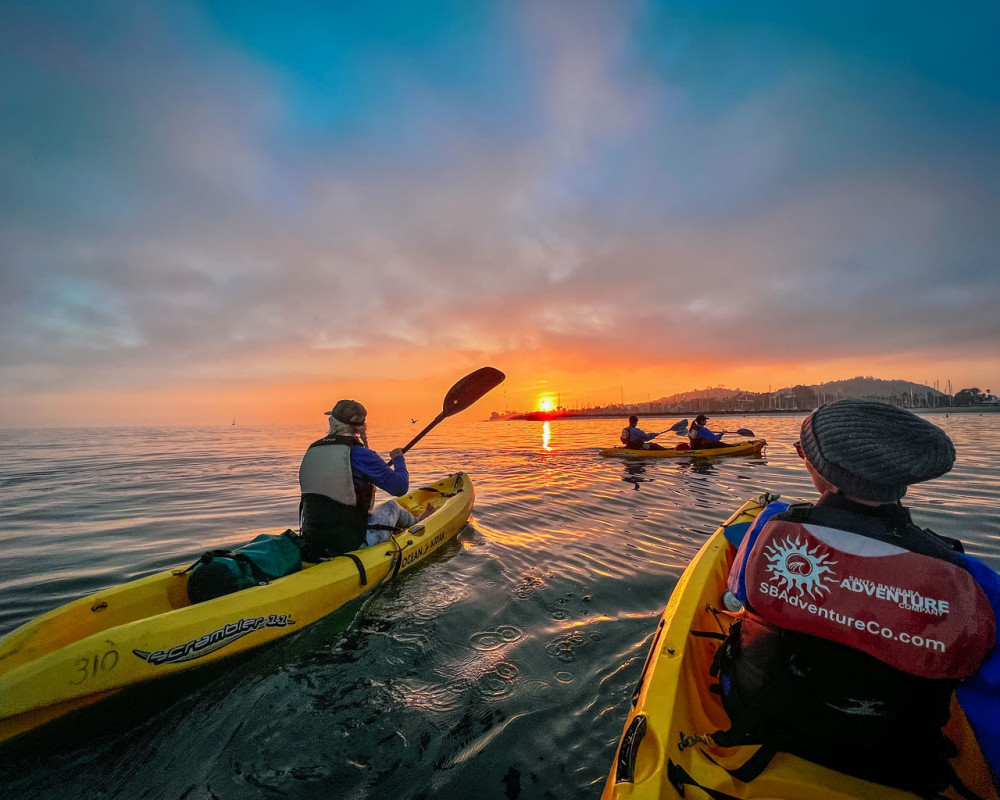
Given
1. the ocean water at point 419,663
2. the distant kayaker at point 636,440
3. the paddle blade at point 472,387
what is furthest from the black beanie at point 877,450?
the distant kayaker at point 636,440

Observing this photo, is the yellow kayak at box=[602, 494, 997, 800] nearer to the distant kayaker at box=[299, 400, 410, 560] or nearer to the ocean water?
the ocean water

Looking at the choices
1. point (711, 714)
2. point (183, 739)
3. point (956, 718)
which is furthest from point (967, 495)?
point (183, 739)

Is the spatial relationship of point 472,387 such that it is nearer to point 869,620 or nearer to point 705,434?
point 869,620

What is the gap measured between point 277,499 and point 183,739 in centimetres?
977

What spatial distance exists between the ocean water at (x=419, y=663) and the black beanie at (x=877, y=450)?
238 centimetres

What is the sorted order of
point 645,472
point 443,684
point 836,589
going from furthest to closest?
point 645,472 → point 443,684 → point 836,589

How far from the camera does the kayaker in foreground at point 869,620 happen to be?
1.65 meters

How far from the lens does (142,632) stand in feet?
11.0

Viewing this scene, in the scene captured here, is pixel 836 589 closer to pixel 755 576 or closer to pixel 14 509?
pixel 755 576

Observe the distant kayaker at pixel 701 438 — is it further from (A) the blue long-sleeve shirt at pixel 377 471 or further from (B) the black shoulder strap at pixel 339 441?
(B) the black shoulder strap at pixel 339 441

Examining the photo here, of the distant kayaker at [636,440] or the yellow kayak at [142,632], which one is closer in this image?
the yellow kayak at [142,632]

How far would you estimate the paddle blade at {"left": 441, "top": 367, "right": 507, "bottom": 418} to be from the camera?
→ 34.9 feet

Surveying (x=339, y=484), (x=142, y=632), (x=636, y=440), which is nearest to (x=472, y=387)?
(x=339, y=484)

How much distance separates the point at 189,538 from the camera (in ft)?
26.7
